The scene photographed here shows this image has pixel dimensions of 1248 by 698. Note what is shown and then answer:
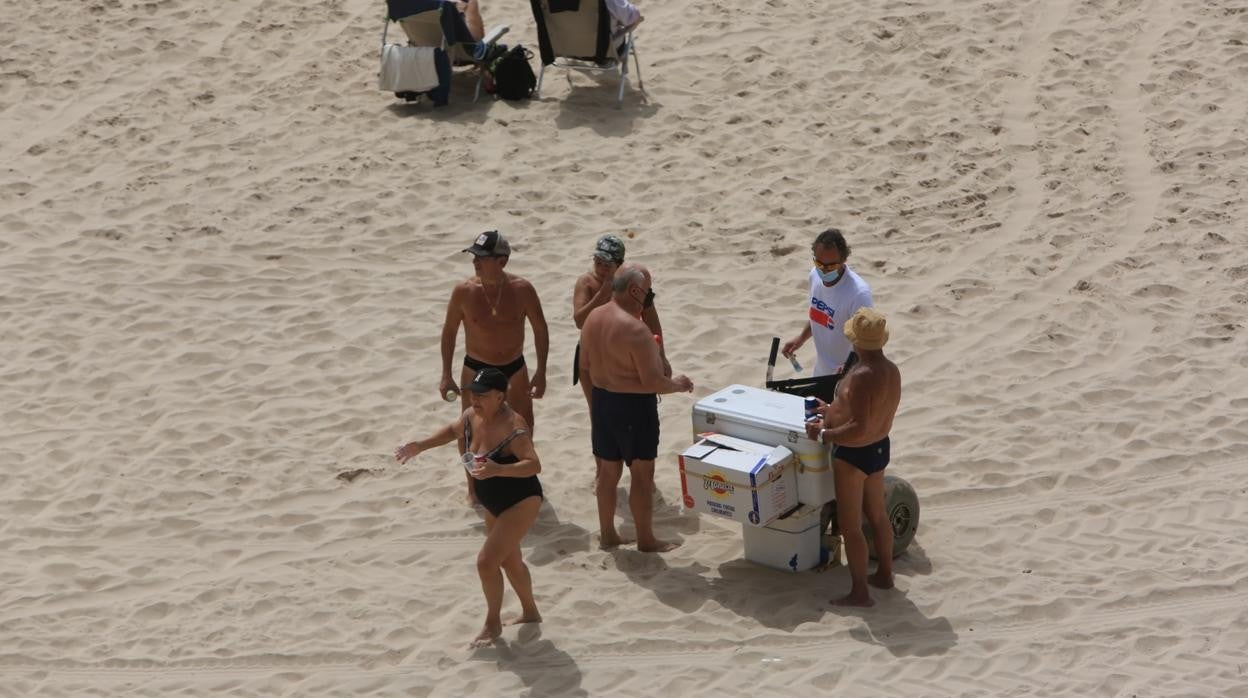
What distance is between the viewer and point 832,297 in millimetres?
7891

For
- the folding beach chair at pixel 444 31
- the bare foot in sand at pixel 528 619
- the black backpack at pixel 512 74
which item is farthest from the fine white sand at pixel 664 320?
the folding beach chair at pixel 444 31

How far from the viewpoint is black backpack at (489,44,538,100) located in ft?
43.0

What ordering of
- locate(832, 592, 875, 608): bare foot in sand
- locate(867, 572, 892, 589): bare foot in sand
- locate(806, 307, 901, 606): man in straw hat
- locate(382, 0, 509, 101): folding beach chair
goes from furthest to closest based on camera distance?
locate(382, 0, 509, 101): folding beach chair → locate(867, 572, 892, 589): bare foot in sand → locate(832, 592, 875, 608): bare foot in sand → locate(806, 307, 901, 606): man in straw hat

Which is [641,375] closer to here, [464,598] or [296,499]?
[464,598]

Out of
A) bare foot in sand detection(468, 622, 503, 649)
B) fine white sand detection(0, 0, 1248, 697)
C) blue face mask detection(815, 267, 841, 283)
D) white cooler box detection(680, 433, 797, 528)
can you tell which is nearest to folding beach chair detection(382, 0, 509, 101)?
fine white sand detection(0, 0, 1248, 697)

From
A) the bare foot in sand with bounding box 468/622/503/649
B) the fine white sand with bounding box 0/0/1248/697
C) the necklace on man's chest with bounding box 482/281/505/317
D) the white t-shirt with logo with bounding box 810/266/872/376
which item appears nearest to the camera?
the bare foot in sand with bounding box 468/622/503/649

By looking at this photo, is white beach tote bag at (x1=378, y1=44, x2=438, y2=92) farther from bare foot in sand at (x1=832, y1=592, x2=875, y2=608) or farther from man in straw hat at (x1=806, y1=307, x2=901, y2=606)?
bare foot in sand at (x1=832, y1=592, x2=875, y2=608)

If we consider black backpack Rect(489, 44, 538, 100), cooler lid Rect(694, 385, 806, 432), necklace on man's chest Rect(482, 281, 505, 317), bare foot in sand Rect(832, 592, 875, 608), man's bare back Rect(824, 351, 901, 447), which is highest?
black backpack Rect(489, 44, 538, 100)

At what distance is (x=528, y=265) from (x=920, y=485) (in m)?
3.76

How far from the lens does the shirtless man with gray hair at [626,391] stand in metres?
7.48

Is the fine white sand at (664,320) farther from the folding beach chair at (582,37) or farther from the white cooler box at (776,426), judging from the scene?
the white cooler box at (776,426)

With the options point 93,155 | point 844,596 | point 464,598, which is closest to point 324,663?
point 464,598

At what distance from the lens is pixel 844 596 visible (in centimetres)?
750

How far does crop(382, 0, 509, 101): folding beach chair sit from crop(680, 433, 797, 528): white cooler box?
6414 mm
